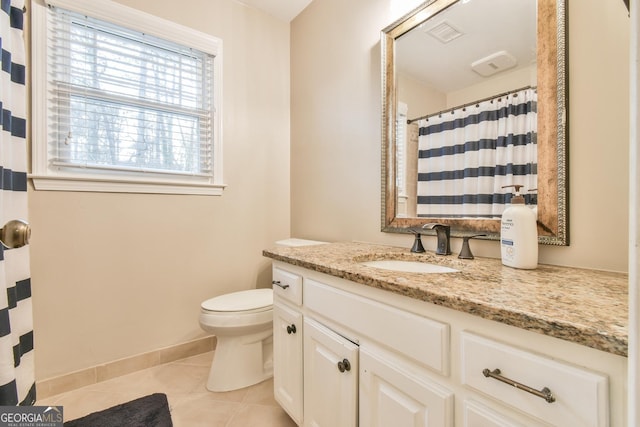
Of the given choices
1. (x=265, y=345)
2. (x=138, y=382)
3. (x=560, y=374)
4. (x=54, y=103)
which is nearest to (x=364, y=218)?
(x=265, y=345)

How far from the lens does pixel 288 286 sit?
50.4 inches

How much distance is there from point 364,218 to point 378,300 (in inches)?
35.6

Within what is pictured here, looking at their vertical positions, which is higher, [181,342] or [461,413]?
[461,413]

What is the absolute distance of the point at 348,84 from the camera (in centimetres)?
184

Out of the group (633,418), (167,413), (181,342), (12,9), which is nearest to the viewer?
(633,418)

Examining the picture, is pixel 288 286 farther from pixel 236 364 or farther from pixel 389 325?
pixel 236 364

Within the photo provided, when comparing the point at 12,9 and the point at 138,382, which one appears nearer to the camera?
the point at 12,9

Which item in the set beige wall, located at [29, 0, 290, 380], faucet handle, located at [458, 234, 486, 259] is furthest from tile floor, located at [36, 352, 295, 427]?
faucet handle, located at [458, 234, 486, 259]

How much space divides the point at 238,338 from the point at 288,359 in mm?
511

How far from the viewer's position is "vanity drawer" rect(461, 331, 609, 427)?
482 millimetres

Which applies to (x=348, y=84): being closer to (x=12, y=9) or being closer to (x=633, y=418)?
(x=12, y=9)

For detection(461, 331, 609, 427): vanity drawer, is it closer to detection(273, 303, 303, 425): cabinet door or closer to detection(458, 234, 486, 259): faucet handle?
detection(458, 234, 486, 259): faucet handle

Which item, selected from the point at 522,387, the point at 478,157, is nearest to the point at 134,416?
the point at 522,387

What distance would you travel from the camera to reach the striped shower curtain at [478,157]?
1073 mm
